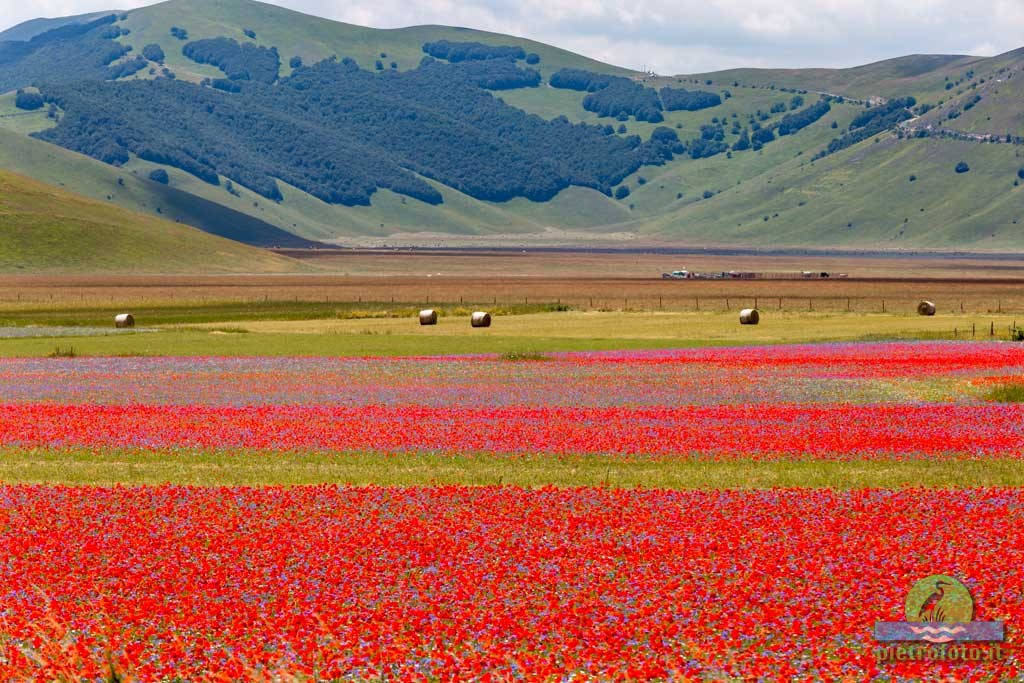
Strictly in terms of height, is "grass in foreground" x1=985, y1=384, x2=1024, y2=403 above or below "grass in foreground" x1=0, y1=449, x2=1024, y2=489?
below

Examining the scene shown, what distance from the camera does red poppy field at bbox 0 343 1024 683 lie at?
14.8 metres

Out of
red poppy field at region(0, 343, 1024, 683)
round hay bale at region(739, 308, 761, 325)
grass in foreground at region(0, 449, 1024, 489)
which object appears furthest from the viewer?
round hay bale at region(739, 308, 761, 325)

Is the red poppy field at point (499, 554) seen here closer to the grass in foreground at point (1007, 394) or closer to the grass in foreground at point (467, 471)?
the grass in foreground at point (467, 471)

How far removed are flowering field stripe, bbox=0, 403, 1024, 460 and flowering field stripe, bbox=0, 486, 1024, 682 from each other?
6.37 metres

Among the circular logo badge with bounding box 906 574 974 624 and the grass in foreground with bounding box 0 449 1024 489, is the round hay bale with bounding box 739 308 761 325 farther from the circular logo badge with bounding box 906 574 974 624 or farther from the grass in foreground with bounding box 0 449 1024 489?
the circular logo badge with bounding box 906 574 974 624

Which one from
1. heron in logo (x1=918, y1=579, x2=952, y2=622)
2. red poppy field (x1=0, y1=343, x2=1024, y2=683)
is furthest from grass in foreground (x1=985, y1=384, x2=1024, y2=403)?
heron in logo (x1=918, y1=579, x2=952, y2=622)

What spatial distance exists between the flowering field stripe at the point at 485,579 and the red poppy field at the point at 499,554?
0.17 ft

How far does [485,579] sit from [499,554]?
146cm

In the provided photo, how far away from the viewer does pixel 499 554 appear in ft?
64.1

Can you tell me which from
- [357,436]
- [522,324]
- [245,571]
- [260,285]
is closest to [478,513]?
[245,571]

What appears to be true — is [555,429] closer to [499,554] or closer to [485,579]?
[499,554]

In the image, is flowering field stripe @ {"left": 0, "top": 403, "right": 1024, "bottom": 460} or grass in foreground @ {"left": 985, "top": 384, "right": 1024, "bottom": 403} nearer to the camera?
flowering field stripe @ {"left": 0, "top": 403, "right": 1024, "bottom": 460}

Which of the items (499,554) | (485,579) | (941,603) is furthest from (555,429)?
(941,603)

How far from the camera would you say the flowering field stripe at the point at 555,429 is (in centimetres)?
3112
